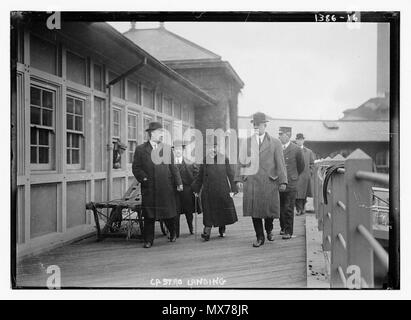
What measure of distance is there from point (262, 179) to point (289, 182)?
0.32 meters

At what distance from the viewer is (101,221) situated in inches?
148

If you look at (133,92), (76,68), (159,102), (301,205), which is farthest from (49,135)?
(301,205)

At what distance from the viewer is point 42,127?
3268mm

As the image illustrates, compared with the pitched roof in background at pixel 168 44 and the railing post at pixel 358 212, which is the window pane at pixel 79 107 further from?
the railing post at pixel 358 212

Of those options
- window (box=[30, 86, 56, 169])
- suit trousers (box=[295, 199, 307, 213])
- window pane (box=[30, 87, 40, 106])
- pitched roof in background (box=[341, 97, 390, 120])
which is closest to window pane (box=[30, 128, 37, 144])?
window (box=[30, 86, 56, 169])

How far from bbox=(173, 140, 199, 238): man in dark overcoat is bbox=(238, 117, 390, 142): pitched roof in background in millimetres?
528

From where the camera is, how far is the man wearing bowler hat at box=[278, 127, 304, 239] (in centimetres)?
365

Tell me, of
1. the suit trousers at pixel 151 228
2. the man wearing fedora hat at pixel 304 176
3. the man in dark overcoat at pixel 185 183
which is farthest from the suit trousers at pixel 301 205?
the suit trousers at pixel 151 228

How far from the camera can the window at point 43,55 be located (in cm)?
321
